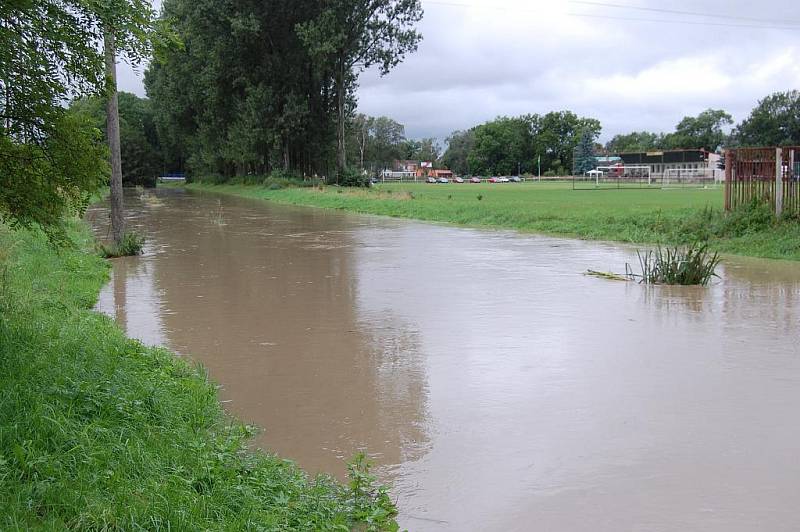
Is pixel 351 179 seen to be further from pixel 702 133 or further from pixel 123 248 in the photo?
pixel 702 133

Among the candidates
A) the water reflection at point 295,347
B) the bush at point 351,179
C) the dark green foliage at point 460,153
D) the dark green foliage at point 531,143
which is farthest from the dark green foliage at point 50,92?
the dark green foliage at point 460,153

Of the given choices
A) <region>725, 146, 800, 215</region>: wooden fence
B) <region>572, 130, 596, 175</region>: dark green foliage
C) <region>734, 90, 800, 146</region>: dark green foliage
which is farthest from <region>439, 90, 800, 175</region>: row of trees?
<region>725, 146, 800, 215</region>: wooden fence

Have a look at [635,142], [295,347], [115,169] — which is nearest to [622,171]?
[635,142]

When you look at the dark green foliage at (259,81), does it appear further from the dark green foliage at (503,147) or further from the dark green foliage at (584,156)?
the dark green foliage at (503,147)

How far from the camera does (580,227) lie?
27141mm

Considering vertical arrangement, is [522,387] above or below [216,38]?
below

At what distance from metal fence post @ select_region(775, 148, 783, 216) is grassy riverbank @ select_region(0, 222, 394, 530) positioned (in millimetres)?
18405

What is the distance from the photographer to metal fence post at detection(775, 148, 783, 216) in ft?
69.9

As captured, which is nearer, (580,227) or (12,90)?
(12,90)

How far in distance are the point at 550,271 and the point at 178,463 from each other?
13.3m

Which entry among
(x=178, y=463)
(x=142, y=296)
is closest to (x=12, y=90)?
(x=178, y=463)

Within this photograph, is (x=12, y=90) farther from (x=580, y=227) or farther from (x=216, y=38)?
(x=216, y=38)

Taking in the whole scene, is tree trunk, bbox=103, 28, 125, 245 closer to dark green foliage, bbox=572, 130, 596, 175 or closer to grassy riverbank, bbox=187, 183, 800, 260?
grassy riverbank, bbox=187, 183, 800, 260

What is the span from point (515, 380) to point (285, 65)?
54.3 m
